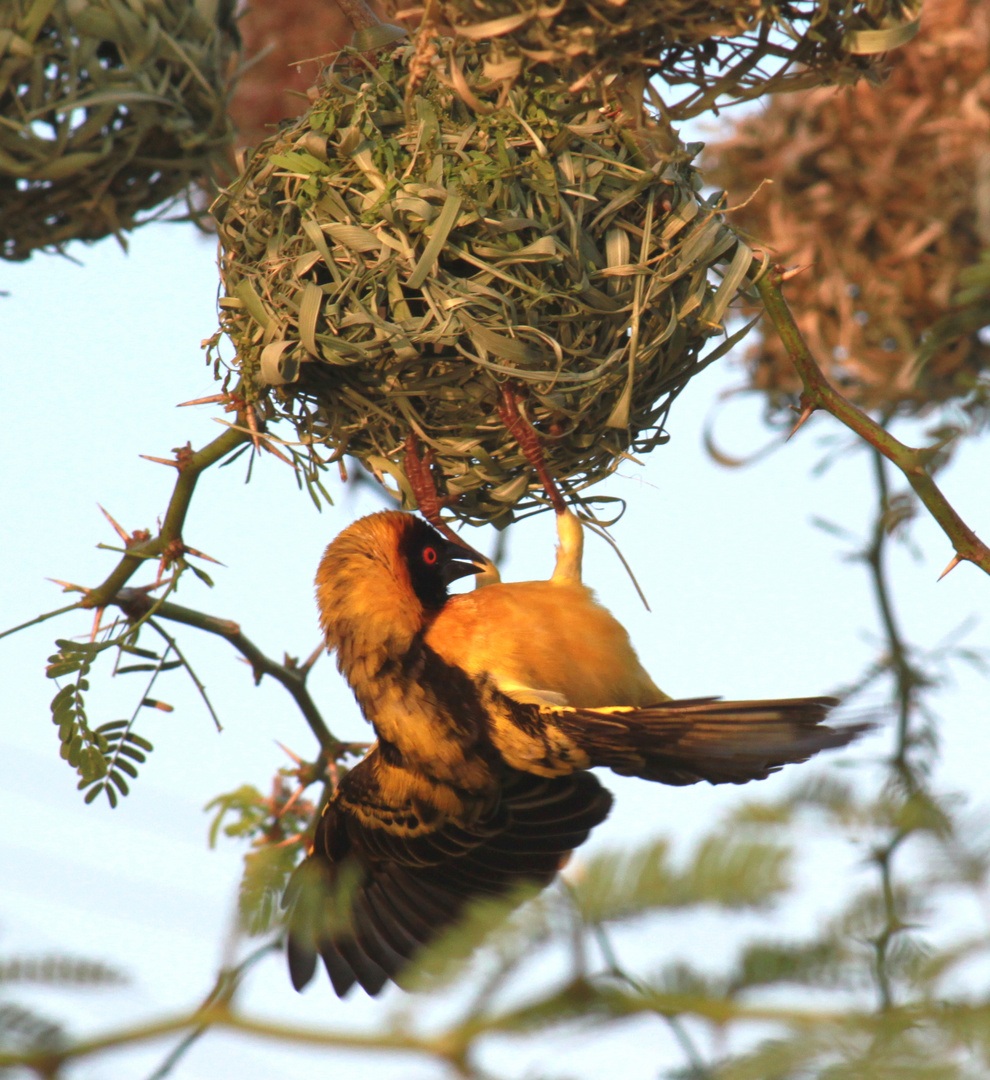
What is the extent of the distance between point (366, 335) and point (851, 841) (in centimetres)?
85

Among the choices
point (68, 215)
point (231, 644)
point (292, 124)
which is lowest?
point (231, 644)

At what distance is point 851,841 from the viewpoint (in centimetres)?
81

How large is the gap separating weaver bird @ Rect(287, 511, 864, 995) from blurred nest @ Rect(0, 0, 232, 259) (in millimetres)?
720

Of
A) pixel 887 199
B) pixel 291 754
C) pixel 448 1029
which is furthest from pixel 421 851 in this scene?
pixel 887 199

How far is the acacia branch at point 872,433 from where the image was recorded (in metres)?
1.29

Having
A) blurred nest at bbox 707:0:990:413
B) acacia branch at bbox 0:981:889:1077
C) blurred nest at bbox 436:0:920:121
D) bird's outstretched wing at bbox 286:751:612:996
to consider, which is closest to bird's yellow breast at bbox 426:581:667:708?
bird's outstretched wing at bbox 286:751:612:996

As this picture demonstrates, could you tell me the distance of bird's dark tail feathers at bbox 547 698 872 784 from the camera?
118cm

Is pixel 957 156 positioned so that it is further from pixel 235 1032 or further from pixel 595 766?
pixel 235 1032

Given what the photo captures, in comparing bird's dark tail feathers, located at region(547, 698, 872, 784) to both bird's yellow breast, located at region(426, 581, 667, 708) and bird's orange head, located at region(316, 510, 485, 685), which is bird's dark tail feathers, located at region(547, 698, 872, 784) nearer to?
bird's yellow breast, located at region(426, 581, 667, 708)

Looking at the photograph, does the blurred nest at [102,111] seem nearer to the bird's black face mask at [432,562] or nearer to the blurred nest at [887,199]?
the bird's black face mask at [432,562]

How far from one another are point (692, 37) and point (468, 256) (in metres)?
0.32

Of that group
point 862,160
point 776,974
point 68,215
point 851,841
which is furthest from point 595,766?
point 862,160

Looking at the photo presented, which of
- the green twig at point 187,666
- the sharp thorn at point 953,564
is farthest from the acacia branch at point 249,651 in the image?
the sharp thorn at point 953,564

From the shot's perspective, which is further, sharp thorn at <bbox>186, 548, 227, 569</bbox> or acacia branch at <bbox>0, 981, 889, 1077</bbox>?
sharp thorn at <bbox>186, 548, 227, 569</bbox>
